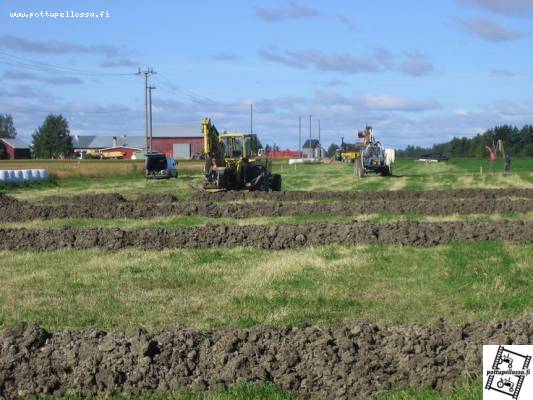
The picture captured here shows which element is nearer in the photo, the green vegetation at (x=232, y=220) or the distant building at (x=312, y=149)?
the green vegetation at (x=232, y=220)

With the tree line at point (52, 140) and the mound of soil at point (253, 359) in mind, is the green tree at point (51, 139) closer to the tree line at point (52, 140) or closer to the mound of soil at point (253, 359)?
the tree line at point (52, 140)

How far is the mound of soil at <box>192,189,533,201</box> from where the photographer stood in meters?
32.7

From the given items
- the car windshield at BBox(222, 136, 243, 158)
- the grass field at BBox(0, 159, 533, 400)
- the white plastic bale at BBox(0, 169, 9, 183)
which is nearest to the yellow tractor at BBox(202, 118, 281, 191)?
the car windshield at BBox(222, 136, 243, 158)

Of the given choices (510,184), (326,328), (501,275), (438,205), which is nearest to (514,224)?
(501,275)

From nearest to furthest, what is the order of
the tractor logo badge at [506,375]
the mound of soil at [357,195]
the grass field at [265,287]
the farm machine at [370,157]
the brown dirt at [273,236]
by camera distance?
1. the tractor logo badge at [506,375]
2. the grass field at [265,287]
3. the brown dirt at [273,236]
4. the mound of soil at [357,195]
5. the farm machine at [370,157]

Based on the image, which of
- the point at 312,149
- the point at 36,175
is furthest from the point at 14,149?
the point at 36,175

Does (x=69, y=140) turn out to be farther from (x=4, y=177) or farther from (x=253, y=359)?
(x=253, y=359)

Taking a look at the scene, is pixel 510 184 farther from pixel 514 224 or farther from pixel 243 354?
pixel 243 354

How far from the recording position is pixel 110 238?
17.8 m

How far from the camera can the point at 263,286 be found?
515 inches

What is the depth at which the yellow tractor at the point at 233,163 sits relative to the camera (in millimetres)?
35781

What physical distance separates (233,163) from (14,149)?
109258 mm

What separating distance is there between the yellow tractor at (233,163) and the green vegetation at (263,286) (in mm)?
18955

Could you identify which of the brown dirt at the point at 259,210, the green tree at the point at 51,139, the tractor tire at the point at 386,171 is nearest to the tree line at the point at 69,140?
the green tree at the point at 51,139
